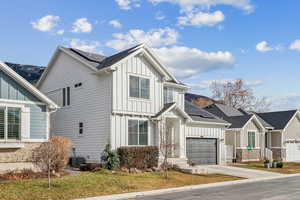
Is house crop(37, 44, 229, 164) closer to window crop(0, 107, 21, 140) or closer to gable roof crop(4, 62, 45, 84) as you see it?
window crop(0, 107, 21, 140)

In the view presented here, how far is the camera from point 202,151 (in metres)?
30.4

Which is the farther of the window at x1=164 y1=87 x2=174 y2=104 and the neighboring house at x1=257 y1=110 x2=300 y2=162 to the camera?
the neighboring house at x1=257 y1=110 x2=300 y2=162

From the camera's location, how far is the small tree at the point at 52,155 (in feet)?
54.5

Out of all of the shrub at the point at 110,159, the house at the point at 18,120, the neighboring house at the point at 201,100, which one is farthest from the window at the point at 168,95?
the neighboring house at the point at 201,100

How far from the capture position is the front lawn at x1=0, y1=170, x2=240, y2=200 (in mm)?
14867

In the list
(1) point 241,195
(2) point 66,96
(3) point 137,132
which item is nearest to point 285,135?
(3) point 137,132

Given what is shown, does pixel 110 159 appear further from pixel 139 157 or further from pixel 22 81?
pixel 22 81

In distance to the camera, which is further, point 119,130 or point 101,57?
point 101,57

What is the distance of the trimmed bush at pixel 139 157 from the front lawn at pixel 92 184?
153cm

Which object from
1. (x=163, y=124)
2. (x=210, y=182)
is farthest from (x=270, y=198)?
(x=163, y=124)

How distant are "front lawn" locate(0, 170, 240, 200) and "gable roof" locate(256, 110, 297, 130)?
22.5 metres

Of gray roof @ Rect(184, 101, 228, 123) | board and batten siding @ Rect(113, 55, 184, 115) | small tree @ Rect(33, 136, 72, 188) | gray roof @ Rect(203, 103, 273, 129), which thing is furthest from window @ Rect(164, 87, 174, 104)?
gray roof @ Rect(203, 103, 273, 129)

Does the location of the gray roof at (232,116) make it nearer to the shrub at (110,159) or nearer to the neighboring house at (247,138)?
the neighboring house at (247,138)

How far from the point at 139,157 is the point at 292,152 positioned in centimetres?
2635
